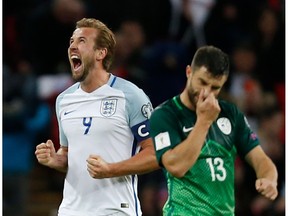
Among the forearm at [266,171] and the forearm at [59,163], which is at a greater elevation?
the forearm at [59,163]

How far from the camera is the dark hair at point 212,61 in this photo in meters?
6.02

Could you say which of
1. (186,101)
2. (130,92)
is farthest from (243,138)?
(130,92)

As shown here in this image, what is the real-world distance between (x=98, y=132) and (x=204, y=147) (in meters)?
0.91

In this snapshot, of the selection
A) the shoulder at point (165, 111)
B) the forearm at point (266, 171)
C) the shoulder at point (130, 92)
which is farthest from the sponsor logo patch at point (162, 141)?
the shoulder at point (130, 92)

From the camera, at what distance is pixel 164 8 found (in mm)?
12820

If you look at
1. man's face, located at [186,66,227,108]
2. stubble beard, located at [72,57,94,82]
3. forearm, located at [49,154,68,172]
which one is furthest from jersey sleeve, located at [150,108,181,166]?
forearm, located at [49,154,68,172]

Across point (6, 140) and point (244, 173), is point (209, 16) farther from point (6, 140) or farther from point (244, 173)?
point (6, 140)

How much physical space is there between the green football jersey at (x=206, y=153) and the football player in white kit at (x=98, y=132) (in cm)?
49

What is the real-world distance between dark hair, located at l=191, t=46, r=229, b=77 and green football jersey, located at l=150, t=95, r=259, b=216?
0.33m

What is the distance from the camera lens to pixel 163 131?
6.14 m

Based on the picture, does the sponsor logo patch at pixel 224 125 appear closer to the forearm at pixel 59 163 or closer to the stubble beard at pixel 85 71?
the stubble beard at pixel 85 71

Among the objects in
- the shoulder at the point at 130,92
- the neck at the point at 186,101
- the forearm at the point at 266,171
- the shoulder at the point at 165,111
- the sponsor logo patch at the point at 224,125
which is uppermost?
the shoulder at the point at 130,92

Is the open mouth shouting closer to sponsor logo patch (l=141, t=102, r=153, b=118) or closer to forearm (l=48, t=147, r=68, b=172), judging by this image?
sponsor logo patch (l=141, t=102, r=153, b=118)

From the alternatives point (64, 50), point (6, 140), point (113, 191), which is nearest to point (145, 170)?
point (113, 191)
